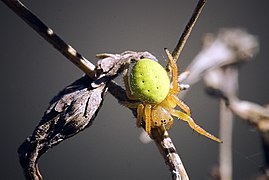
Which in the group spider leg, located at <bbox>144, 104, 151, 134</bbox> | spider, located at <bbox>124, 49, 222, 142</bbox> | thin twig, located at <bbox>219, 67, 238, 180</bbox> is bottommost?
thin twig, located at <bbox>219, 67, 238, 180</bbox>

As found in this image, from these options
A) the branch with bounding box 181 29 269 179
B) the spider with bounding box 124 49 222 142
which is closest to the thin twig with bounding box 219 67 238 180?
the branch with bounding box 181 29 269 179

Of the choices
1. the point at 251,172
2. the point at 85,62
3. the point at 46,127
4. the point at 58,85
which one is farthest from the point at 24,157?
the point at 251,172

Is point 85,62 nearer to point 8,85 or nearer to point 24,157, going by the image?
point 24,157

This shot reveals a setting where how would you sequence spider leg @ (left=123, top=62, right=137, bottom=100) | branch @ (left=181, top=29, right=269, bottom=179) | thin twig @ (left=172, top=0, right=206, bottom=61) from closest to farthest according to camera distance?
thin twig @ (left=172, top=0, right=206, bottom=61), spider leg @ (left=123, top=62, right=137, bottom=100), branch @ (left=181, top=29, right=269, bottom=179)

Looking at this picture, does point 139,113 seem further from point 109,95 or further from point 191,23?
point 109,95

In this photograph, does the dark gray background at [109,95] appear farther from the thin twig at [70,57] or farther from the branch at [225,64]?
the thin twig at [70,57]

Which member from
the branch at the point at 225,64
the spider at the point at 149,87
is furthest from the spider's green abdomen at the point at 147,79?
the branch at the point at 225,64

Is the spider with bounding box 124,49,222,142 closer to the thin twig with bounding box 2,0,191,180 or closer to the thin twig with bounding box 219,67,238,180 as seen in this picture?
the thin twig with bounding box 2,0,191,180
